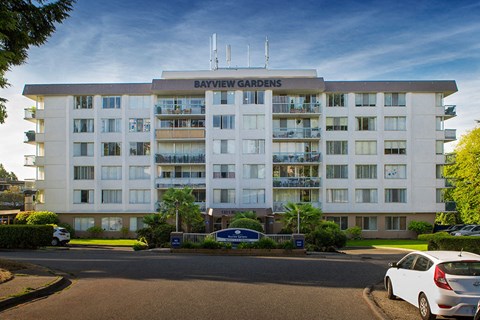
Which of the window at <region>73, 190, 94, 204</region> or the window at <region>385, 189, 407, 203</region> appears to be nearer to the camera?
the window at <region>385, 189, 407, 203</region>

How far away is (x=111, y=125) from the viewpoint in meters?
59.8

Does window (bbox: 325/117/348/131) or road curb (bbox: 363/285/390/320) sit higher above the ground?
window (bbox: 325/117/348/131)

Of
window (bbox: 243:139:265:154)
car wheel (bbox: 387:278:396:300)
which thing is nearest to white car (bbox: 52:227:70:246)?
window (bbox: 243:139:265:154)

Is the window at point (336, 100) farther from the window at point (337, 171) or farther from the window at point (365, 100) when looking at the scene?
the window at point (337, 171)

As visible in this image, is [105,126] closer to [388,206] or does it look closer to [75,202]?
[75,202]

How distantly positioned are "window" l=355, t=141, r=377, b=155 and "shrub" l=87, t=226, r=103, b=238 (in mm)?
28691

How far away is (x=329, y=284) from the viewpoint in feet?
58.0

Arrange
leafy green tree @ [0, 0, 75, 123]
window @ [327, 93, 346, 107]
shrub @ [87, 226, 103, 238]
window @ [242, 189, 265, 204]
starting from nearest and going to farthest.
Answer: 1. leafy green tree @ [0, 0, 75, 123]
2. window @ [242, 189, 265, 204]
3. shrub @ [87, 226, 103, 238]
4. window @ [327, 93, 346, 107]

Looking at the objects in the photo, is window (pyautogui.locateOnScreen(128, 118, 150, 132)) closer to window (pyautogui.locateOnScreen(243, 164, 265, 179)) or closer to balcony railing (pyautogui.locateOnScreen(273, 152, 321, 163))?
window (pyautogui.locateOnScreen(243, 164, 265, 179))

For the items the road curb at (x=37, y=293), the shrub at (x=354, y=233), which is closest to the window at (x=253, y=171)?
the shrub at (x=354, y=233)

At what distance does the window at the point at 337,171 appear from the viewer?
58.7m

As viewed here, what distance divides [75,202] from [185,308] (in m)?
49.8

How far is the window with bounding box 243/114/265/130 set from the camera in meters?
57.9

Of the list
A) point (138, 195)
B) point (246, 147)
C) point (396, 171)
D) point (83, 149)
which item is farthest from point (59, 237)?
point (396, 171)
